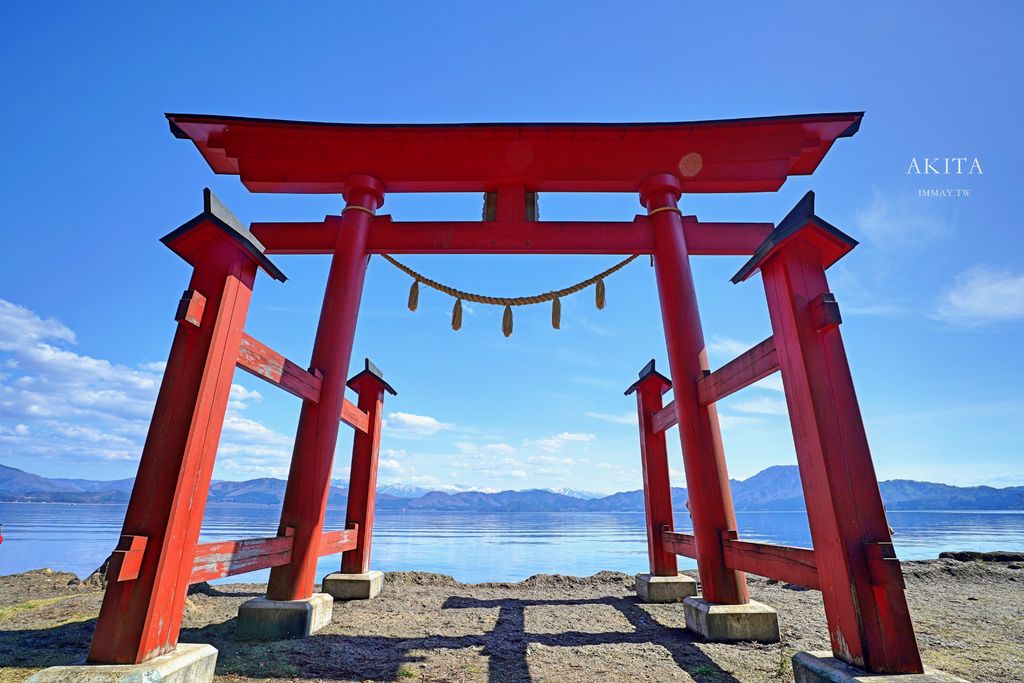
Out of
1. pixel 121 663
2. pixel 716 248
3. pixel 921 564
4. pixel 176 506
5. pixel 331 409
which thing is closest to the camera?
pixel 121 663

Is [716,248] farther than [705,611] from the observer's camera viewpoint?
Yes

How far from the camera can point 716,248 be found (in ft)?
17.6

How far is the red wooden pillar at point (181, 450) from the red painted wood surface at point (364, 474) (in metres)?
3.14

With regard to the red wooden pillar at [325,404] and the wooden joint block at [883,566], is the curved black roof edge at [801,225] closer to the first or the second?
the wooden joint block at [883,566]

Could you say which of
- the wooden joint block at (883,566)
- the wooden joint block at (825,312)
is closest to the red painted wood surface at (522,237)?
the wooden joint block at (825,312)

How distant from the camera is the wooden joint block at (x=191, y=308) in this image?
8.69 ft

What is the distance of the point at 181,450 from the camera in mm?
2559

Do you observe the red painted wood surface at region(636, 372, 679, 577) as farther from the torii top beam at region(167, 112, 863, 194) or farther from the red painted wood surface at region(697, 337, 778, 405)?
the torii top beam at region(167, 112, 863, 194)

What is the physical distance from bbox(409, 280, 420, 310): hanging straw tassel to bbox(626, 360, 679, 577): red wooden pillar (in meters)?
3.10

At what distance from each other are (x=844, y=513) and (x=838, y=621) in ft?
1.71

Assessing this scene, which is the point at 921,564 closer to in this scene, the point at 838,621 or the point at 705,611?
the point at 705,611

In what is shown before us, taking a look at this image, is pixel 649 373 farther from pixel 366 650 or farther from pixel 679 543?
pixel 366 650

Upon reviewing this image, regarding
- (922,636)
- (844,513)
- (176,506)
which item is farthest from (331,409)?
(922,636)

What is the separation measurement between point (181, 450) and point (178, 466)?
8 cm
